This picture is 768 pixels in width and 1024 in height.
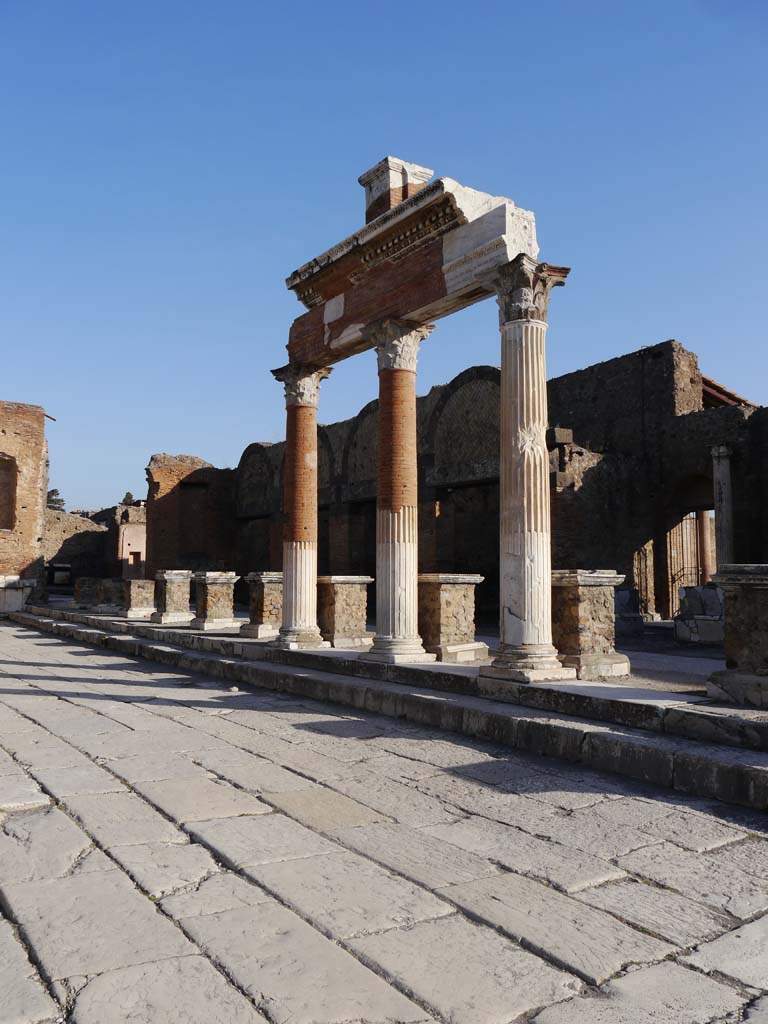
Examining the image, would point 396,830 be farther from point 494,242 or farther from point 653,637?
point 653,637

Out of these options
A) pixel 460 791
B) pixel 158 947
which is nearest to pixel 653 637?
pixel 460 791

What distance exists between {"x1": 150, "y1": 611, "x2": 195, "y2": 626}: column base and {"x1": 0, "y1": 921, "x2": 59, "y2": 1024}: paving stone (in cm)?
1166

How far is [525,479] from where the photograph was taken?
6.38m

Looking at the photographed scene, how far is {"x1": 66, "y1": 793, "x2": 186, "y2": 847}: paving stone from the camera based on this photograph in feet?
10.9

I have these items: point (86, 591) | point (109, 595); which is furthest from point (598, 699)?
point (86, 591)

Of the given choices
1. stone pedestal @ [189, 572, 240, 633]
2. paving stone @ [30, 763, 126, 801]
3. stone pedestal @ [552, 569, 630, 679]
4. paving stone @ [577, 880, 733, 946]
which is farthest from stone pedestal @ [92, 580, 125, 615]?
paving stone @ [577, 880, 733, 946]

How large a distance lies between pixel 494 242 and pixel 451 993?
5.96m

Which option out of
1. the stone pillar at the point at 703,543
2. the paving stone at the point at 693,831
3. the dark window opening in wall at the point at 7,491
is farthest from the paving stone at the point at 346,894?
the dark window opening in wall at the point at 7,491

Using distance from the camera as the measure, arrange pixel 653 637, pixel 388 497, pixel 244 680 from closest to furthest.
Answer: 1. pixel 388 497
2. pixel 244 680
3. pixel 653 637

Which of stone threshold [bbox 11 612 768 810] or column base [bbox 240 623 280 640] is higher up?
column base [bbox 240 623 280 640]

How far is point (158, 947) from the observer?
2318 mm

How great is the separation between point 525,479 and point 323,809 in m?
3.43

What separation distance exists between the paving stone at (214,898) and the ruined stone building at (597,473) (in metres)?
12.1

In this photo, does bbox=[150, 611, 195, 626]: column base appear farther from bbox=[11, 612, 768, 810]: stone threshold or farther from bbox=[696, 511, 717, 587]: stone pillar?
bbox=[696, 511, 717, 587]: stone pillar
